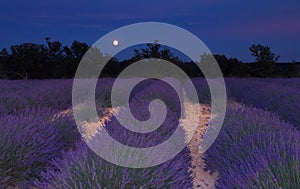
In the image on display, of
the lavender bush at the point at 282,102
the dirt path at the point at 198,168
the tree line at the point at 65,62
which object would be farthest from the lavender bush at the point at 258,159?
the tree line at the point at 65,62

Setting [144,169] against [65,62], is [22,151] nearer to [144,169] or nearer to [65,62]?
[144,169]

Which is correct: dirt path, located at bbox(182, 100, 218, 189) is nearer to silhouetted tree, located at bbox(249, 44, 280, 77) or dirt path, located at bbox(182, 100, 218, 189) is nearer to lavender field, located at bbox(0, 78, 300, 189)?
lavender field, located at bbox(0, 78, 300, 189)

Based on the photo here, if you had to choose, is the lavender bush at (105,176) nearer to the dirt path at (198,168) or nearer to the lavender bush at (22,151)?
the dirt path at (198,168)

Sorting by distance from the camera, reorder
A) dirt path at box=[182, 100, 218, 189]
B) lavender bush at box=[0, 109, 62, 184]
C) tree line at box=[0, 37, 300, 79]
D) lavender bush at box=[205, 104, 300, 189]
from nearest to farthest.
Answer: lavender bush at box=[205, 104, 300, 189], lavender bush at box=[0, 109, 62, 184], dirt path at box=[182, 100, 218, 189], tree line at box=[0, 37, 300, 79]

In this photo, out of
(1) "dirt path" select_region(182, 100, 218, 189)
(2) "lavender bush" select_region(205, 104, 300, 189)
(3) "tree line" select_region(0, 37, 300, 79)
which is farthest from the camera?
(3) "tree line" select_region(0, 37, 300, 79)

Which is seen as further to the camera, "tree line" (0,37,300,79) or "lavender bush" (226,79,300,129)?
"tree line" (0,37,300,79)

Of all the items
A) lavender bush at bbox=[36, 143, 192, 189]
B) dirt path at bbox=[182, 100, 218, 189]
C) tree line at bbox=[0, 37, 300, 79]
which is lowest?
dirt path at bbox=[182, 100, 218, 189]

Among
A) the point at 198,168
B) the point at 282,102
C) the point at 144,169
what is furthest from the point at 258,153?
the point at 282,102

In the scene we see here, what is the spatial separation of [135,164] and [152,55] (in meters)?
25.0

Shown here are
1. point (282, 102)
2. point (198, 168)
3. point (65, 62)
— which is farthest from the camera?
point (65, 62)

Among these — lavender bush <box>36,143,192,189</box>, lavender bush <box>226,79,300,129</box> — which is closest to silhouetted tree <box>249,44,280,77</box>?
lavender bush <box>226,79,300,129</box>

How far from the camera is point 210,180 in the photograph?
2.72 m

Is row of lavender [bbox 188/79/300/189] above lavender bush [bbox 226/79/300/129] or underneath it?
underneath

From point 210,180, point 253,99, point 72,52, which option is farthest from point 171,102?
point 72,52
